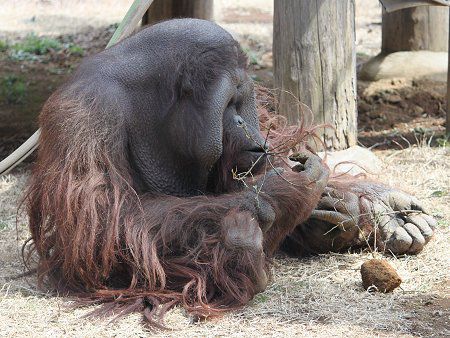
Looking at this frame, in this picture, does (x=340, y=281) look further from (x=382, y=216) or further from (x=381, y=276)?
(x=382, y=216)

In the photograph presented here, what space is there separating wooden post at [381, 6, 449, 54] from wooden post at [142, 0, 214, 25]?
173 centimetres

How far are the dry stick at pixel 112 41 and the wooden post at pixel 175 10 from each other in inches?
66.9

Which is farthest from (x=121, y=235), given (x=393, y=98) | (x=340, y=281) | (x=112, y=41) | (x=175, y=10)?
(x=393, y=98)

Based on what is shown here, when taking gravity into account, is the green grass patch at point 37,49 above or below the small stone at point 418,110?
above

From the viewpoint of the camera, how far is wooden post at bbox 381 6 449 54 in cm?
684

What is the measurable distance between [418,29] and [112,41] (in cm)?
367

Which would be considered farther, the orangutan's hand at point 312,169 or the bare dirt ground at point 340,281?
the orangutan's hand at point 312,169

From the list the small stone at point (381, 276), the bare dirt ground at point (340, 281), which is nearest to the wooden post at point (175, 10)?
the bare dirt ground at point (340, 281)

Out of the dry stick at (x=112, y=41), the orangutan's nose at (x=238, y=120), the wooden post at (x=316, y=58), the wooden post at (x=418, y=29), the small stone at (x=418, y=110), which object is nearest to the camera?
the orangutan's nose at (x=238, y=120)

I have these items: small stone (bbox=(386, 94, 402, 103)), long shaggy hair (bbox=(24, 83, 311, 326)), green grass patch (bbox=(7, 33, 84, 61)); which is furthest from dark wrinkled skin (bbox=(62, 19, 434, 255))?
green grass patch (bbox=(7, 33, 84, 61))

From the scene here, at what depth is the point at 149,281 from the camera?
9.77 ft

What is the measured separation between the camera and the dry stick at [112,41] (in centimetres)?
387

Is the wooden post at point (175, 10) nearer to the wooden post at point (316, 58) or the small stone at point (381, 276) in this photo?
the wooden post at point (316, 58)

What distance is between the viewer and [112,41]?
12.9ft
